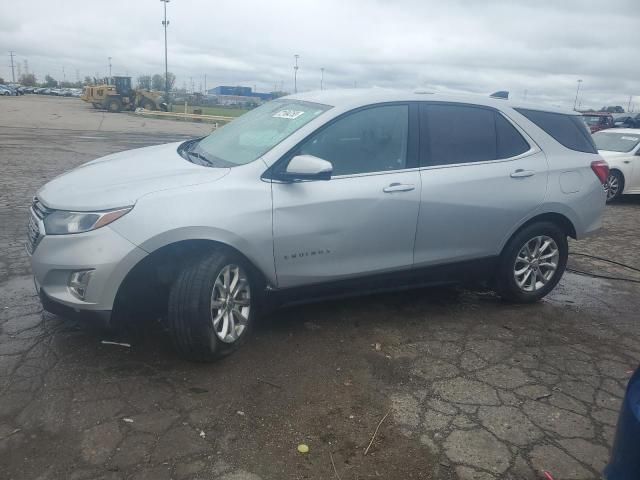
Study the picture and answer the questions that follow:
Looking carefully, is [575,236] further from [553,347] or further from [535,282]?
[553,347]

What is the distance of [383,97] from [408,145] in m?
0.42

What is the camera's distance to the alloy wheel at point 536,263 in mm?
4707

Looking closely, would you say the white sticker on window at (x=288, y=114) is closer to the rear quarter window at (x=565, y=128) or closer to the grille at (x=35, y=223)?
the grille at (x=35, y=223)

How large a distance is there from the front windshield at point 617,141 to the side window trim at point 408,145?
27.8 feet

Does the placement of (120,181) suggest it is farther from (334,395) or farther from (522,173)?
(522,173)

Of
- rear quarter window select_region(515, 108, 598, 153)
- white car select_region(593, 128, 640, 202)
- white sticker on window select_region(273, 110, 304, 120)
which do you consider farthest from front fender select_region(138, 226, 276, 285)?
white car select_region(593, 128, 640, 202)

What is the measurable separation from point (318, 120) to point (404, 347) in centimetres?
174

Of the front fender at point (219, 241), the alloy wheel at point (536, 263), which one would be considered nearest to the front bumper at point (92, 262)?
the front fender at point (219, 241)

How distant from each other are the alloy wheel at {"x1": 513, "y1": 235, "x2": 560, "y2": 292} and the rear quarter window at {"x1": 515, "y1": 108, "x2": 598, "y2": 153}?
0.90 meters

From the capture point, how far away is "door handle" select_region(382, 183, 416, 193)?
3.92 meters

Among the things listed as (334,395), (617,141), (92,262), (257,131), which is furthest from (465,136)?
(617,141)

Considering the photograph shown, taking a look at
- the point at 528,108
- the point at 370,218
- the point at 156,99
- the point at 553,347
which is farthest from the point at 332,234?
the point at 156,99

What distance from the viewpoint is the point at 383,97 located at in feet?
13.7

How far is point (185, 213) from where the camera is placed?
3271 mm
